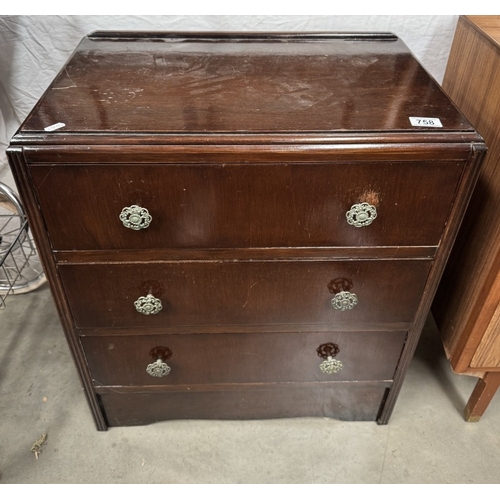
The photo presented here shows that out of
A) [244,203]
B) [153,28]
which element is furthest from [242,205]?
[153,28]

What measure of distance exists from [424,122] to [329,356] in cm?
55

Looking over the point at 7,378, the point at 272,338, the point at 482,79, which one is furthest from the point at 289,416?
the point at 482,79

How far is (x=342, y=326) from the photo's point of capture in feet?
3.45

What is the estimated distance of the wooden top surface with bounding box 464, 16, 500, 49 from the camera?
40.3 inches

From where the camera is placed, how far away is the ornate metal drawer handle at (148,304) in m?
0.96

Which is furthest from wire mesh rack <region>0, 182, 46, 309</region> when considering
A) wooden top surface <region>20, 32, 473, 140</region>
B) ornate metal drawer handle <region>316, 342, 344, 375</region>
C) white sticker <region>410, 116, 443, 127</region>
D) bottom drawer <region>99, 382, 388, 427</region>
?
white sticker <region>410, 116, 443, 127</region>

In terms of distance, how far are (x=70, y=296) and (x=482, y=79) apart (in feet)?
3.15

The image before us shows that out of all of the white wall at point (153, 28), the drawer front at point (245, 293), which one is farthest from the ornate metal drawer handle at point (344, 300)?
the white wall at point (153, 28)

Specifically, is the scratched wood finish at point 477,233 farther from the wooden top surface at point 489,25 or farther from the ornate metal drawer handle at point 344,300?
the ornate metal drawer handle at point 344,300

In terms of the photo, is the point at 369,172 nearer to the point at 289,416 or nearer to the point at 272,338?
the point at 272,338

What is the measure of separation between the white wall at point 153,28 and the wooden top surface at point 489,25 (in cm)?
14

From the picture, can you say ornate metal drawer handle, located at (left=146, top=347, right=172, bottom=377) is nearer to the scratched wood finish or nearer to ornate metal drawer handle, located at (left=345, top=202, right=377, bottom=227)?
ornate metal drawer handle, located at (left=345, top=202, right=377, bottom=227)

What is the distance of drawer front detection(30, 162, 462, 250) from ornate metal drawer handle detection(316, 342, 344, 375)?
306 mm

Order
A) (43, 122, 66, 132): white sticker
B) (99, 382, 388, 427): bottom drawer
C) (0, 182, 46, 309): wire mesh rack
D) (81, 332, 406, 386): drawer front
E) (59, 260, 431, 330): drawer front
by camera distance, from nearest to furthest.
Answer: (43, 122, 66, 132): white sticker, (59, 260, 431, 330): drawer front, (81, 332, 406, 386): drawer front, (99, 382, 388, 427): bottom drawer, (0, 182, 46, 309): wire mesh rack
